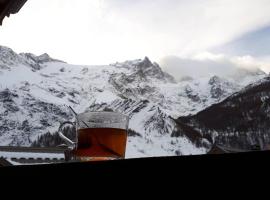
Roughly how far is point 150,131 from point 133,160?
168 meters

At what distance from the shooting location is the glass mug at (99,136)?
4.67 feet

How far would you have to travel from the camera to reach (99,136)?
1.49 metres

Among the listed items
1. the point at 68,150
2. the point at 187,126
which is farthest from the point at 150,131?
the point at 68,150

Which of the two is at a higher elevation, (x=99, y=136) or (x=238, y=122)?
(x=238, y=122)

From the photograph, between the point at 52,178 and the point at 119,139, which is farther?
the point at 119,139

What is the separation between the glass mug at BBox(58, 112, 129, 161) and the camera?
142 cm

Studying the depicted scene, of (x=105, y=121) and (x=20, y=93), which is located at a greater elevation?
(x=20, y=93)

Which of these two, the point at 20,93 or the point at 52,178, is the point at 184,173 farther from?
the point at 20,93

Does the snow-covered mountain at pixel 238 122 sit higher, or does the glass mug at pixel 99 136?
the snow-covered mountain at pixel 238 122

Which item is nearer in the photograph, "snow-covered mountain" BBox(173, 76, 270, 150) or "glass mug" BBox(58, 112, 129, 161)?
"glass mug" BBox(58, 112, 129, 161)

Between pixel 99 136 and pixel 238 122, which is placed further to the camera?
pixel 238 122

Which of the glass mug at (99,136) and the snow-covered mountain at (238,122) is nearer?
the glass mug at (99,136)

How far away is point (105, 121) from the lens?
1554 millimetres

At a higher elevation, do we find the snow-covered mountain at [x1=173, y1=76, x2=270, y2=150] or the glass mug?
the snow-covered mountain at [x1=173, y1=76, x2=270, y2=150]
